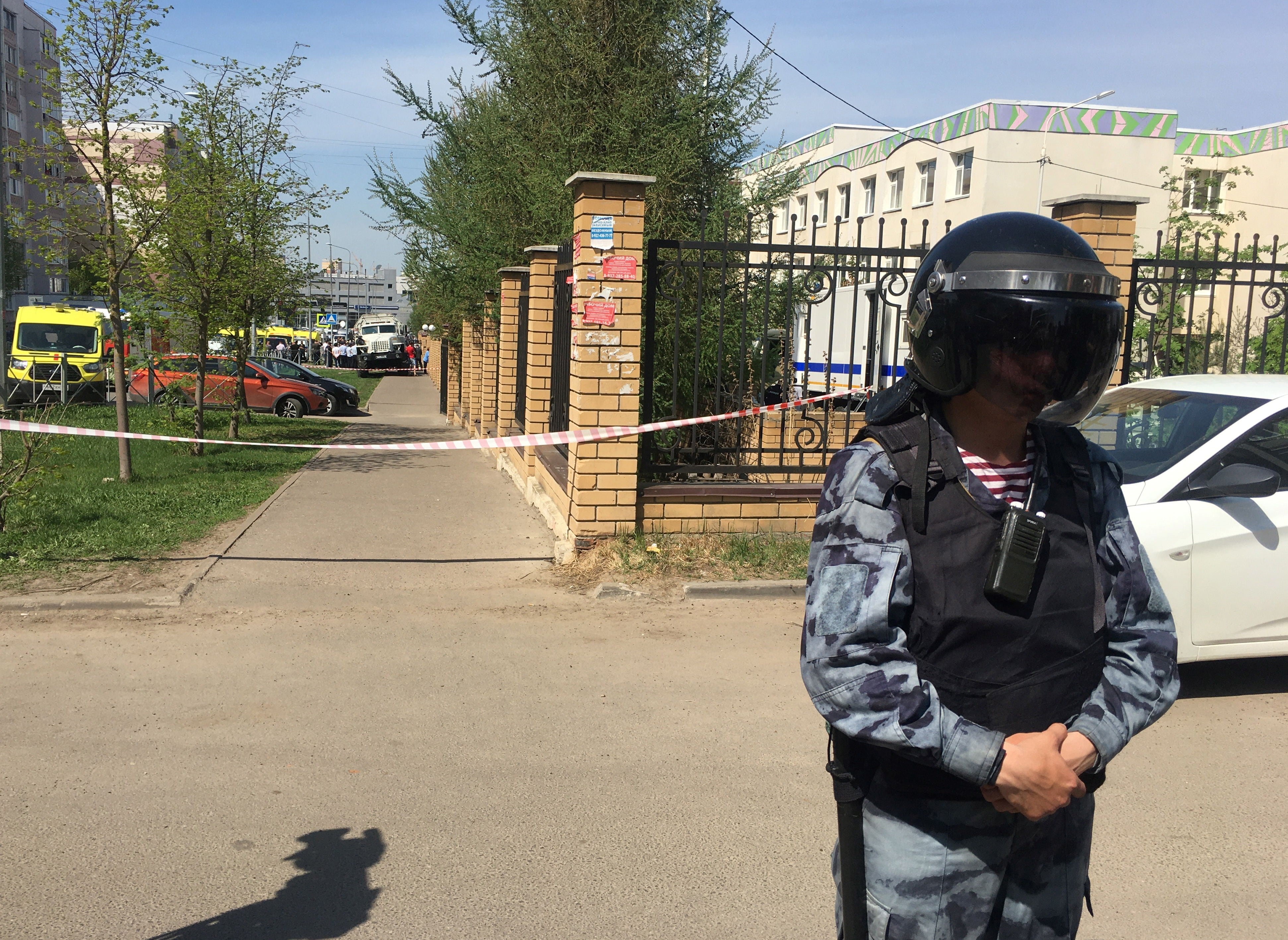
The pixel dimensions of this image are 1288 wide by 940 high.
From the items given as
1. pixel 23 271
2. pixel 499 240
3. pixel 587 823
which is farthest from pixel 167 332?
pixel 23 271

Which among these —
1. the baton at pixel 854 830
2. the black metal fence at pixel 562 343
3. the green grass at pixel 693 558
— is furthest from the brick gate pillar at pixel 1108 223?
the baton at pixel 854 830

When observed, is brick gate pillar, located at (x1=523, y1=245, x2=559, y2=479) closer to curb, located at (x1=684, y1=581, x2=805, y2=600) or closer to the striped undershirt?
curb, located at (x1=684, y1=581, x2=805, y2=600)

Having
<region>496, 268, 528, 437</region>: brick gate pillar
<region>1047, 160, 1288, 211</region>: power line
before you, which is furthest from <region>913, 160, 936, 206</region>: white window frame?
<region>496, 268, 528, 437</region>: brick gate pillar

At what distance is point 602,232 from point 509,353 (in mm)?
6026

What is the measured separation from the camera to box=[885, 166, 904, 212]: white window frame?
3875cm

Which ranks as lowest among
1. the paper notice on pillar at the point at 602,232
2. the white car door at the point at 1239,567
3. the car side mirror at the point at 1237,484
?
the white car door at the point at 1239,567

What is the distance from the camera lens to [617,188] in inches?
299

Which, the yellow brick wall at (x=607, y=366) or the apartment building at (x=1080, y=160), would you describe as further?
the apartment building at (x=1080, y=160)

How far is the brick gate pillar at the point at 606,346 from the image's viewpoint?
7.59 meters

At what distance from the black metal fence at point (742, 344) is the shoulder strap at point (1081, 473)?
168 inches

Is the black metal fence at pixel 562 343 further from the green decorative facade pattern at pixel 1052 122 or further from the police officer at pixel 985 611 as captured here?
the green decorative facade pattern at pixel 1052 122

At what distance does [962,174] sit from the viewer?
116 ft

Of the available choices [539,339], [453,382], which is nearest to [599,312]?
[539,339]

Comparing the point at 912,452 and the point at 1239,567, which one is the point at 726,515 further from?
the point at 912,452
